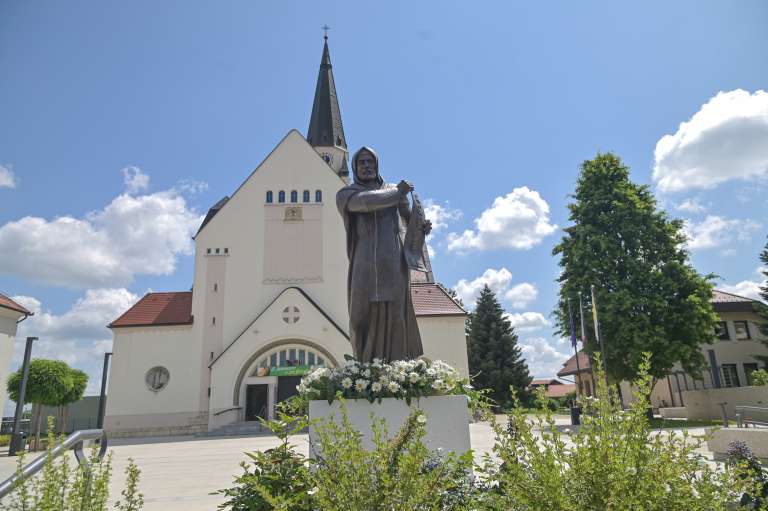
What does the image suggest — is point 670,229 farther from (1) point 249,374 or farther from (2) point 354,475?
(2) point 354,475

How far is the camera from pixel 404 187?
5.84 m

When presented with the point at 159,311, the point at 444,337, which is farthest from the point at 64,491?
the point at 159,311

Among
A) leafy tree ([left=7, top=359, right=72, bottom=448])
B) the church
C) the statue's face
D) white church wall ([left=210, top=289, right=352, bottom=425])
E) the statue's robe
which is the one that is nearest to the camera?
the statue's robe

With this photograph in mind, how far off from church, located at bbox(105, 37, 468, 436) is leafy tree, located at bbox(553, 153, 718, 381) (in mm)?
8946

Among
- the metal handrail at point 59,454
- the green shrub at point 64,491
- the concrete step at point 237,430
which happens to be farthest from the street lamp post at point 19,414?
the green shrub at point 64,491

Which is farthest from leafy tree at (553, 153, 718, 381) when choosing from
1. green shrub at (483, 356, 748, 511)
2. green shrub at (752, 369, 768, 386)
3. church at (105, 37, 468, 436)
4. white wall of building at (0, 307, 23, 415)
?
white wall of building at (0, 307, 23, 415)

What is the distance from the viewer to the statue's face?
6.12 metres

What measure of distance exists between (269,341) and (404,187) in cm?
2489

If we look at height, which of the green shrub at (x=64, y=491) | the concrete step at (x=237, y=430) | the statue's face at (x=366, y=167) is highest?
the statue's face at (x=366, y=167)

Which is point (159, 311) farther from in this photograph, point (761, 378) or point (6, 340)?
point (761, 378)

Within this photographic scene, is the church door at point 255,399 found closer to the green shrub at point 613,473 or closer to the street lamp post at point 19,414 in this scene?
the street lamp post at point 19,414

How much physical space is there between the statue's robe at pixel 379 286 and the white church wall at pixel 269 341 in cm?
2325

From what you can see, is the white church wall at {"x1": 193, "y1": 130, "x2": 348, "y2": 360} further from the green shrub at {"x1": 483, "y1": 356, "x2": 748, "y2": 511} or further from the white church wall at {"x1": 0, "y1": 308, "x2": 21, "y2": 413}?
the green shrub at {"x1": 483, "y1": 356, "x2": 748, "y2": 511}

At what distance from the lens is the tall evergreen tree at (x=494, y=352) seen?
39938mm
